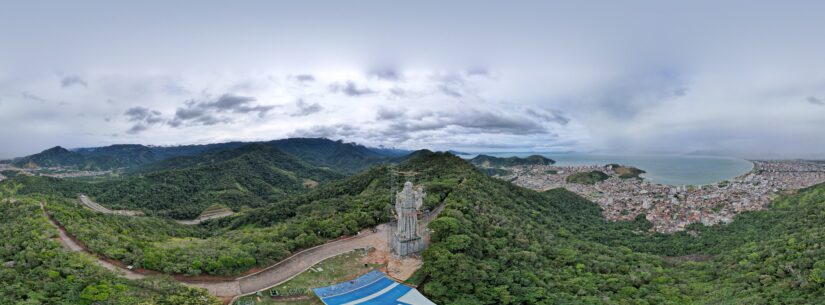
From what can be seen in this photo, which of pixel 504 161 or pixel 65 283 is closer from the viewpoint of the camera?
pixel 65 283

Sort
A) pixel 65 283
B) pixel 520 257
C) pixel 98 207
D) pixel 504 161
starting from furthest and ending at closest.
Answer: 1. pixel 504 161
2. pixel 98 207
3. pixel 520 257
4. pixel 65 283

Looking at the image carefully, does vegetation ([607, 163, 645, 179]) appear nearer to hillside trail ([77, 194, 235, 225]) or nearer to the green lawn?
hillside trail ([77, 194, 235, 225])

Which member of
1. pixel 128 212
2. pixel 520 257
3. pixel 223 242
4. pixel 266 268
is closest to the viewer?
pixel 266 268

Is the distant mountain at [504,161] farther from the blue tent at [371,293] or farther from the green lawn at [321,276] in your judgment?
the blue tent at [371,293]

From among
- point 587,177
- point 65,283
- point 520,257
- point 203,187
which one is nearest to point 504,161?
point 587,177

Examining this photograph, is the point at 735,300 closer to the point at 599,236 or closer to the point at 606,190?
the point at 599,236

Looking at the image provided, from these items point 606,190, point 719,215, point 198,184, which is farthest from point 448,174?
point 198,184

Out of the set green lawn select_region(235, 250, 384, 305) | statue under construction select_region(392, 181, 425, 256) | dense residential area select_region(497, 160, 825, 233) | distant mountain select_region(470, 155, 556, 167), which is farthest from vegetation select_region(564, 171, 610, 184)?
green lawn select_region(235, 250, 384, 305)

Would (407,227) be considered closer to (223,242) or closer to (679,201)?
(223,242)
